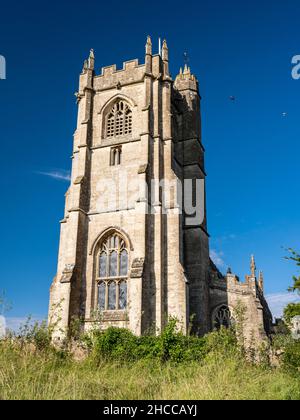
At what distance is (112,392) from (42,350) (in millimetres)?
4009

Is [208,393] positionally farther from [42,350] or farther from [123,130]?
[123,130]

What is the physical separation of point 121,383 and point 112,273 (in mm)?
14856

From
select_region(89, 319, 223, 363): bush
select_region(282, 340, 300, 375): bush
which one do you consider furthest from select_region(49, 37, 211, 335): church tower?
select_region(282, 340, 300, 375): bush

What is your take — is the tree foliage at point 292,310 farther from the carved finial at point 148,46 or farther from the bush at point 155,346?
the carved finial at point 148,46

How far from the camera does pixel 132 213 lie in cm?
2412

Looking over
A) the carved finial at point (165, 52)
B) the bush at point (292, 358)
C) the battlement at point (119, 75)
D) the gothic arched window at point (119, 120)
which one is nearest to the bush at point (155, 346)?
the bush at point (292, 358)

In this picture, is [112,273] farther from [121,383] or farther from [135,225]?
[121,383]

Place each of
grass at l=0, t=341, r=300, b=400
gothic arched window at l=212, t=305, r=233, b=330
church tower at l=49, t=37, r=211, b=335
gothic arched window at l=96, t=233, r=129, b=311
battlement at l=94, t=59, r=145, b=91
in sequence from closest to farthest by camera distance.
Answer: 1. grass at l=0, t=341, r=300, b=400
2. church tower at l=49, t=37, r=211, b=335
3. gothic arched window at l=96, t=233, r=129, b=311
4. gothic arched window at l=212, t=305, r=233, b=330
5. battlement at l=94, t=59, r=145, b=91

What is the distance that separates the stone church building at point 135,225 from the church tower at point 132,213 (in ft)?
0.18

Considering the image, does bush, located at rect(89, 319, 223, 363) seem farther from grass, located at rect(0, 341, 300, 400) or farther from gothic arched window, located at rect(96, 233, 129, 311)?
grass, located at rect(0, 341, 300, 400)

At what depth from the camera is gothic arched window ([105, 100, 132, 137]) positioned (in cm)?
2705

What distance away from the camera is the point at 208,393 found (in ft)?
27.0

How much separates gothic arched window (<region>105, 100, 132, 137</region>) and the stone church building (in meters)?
0.06
